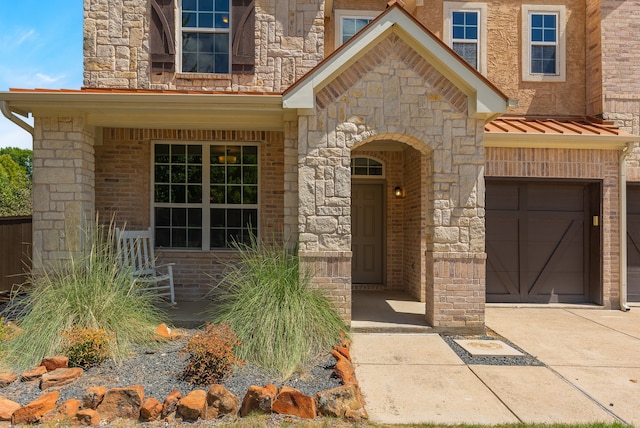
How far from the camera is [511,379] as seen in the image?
461 cm

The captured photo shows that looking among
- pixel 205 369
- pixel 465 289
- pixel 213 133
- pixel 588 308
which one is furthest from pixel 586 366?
pixel 213 133

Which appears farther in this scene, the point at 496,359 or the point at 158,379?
the point at 496,359

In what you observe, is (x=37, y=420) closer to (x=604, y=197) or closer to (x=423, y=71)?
(x=423, y=71)

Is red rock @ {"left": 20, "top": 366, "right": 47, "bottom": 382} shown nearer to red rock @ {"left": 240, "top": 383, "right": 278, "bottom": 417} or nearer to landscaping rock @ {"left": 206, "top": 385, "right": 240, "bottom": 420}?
landscaping rock @ {"left": 206, "top": 385, "right": 240, "bottom": 420}

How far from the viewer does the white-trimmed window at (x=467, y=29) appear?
9.31 m

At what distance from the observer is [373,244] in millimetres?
9578

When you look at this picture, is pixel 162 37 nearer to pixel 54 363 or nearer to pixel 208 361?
→ pixel 54 363

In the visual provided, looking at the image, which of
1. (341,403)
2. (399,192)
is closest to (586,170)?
(399,192)

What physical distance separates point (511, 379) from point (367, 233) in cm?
524

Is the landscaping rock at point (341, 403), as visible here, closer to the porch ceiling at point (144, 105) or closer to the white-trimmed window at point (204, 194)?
the porch ceiling at point (144, 105)

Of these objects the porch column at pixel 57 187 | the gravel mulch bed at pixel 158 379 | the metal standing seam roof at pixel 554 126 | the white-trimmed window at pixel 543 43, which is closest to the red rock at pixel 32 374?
the gravel mulch bed at pixel 158 379

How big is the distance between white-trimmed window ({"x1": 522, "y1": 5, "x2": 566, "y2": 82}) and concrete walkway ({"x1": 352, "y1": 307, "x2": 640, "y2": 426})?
17.8 feet

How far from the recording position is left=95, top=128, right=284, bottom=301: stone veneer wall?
783 cm

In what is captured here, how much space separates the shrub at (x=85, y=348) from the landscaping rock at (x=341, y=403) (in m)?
2.44
